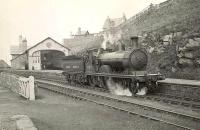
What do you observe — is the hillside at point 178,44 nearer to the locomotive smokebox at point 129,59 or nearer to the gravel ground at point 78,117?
the locomotive smokebox at point 129,59

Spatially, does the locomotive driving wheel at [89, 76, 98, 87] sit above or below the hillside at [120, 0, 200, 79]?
below

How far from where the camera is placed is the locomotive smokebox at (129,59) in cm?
1835

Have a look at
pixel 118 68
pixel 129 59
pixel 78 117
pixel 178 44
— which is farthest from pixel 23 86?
pixel 178 44

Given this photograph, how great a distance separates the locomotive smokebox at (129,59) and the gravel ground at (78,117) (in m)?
4.13

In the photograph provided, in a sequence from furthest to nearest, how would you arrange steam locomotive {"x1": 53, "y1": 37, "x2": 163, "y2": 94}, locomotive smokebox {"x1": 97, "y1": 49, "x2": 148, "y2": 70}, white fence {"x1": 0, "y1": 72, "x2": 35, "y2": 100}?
locomotive smokebox {"x1": 97, "y1": 49, "x2": 148, "y2": 70} < steam locomotive {"x1": 53, "y1": 37, "x2": 163, "y2": 94} < white fence {"x1": 0, "y1": 72, "x2": 35, "y2": 100}

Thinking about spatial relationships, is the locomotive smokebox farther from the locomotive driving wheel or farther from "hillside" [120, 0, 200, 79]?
"hillside" [120, 0, 200, 79]

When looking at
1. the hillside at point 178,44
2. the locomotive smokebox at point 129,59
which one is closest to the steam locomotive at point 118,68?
the locomotive smokebox at point 129,59

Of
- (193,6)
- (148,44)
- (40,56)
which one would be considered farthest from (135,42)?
(40,56)

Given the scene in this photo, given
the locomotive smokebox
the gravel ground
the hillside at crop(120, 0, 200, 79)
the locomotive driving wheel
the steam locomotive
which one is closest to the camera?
the gravel ground

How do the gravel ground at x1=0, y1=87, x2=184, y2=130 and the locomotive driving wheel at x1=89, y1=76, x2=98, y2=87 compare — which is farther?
the locomotive driving wheel at x1=89, y1=76, x2=98, y2=87

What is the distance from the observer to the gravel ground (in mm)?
10234

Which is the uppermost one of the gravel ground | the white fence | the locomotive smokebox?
the locomotive smokebox

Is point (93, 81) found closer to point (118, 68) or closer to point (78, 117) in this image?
point (118, 68)

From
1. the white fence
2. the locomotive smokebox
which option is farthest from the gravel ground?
the locomotive smokebox
